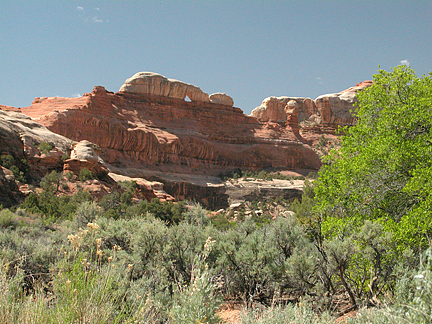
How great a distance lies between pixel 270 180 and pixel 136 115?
24974 millimetres

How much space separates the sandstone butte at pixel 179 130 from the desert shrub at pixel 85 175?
3397 millimetres

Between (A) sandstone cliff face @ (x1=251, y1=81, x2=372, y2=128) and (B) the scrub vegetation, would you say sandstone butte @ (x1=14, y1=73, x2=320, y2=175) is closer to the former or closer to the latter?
(A) sandstone cliff face @ (x1=251, y1=81, x2=372, y2=128)

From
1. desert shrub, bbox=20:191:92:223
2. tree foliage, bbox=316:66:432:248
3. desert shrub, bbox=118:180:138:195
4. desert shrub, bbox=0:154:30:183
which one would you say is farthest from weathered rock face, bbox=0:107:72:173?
tree foliage, bbox=316:66:432:248

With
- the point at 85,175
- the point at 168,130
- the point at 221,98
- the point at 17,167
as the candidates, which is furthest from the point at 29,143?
the point at 221,98

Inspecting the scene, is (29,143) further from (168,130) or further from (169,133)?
(168,130)

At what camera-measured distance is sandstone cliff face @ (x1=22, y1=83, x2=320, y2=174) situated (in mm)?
47481

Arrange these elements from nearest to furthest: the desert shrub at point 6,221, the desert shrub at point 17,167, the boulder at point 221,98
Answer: the desert shrub at point 6,221
the desert shrub at point 17,167
the boulder at point 221,98

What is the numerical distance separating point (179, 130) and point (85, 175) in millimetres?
32221

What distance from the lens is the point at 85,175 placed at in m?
28.5

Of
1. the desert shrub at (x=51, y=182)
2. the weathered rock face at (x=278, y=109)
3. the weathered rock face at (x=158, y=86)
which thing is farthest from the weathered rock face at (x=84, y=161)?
the weathered rock face at (x=278, y=109)

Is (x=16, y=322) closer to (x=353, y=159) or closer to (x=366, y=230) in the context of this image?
(x=366, y=230)

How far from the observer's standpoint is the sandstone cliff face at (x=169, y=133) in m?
47.5

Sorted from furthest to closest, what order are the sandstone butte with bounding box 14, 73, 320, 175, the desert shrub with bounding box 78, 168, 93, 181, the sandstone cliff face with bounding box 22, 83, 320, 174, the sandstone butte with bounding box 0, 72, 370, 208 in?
the sandstone butte with bounding box 14, 73, 320, 175
the sandstone cliff face with bounding box 22, 83, 320, 174
the sandstone butte with bounding box 0, 72, 370, 208
the desert shrub with bounding box 78, 168, 93, 181

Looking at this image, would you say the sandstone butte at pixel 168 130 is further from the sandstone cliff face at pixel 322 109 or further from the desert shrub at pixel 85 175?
the desert shrub at pixel 85 175
